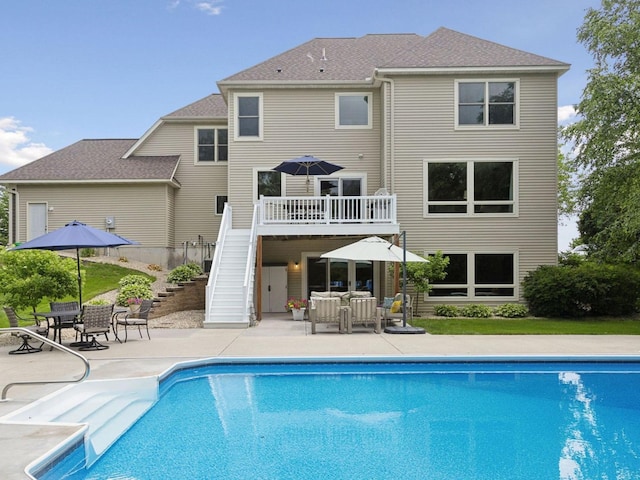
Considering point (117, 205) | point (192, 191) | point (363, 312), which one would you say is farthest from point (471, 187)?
point (117, 205)

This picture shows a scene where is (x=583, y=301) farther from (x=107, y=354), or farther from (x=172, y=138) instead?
(x=172, y=138)

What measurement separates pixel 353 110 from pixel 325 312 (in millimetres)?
9184

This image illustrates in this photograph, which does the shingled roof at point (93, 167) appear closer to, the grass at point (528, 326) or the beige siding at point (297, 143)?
the beige siding at point (297, 143)

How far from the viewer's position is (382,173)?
19.4 meters

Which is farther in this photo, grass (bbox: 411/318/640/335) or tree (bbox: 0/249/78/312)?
grass (bbox: 411/318/640/335)

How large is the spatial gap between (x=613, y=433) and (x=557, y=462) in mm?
1519

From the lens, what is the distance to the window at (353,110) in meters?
19.8

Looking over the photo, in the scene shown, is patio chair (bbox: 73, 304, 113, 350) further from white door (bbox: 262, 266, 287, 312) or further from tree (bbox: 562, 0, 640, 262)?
tree (bbox: 562, 0, 640, 262)

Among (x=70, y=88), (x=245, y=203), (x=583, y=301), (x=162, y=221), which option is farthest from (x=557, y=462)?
(x=70, y=88)

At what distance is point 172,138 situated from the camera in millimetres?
24000

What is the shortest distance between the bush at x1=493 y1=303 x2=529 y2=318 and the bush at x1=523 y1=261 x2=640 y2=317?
1.46ft

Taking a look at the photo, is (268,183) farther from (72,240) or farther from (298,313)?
(72,240)

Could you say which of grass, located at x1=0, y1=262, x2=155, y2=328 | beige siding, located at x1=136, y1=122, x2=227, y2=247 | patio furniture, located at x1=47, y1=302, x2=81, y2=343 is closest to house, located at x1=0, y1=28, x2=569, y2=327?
beige siding, located at x1=136, y1=122, x2=227, y2=247

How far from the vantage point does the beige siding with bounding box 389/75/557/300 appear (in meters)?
18.5
